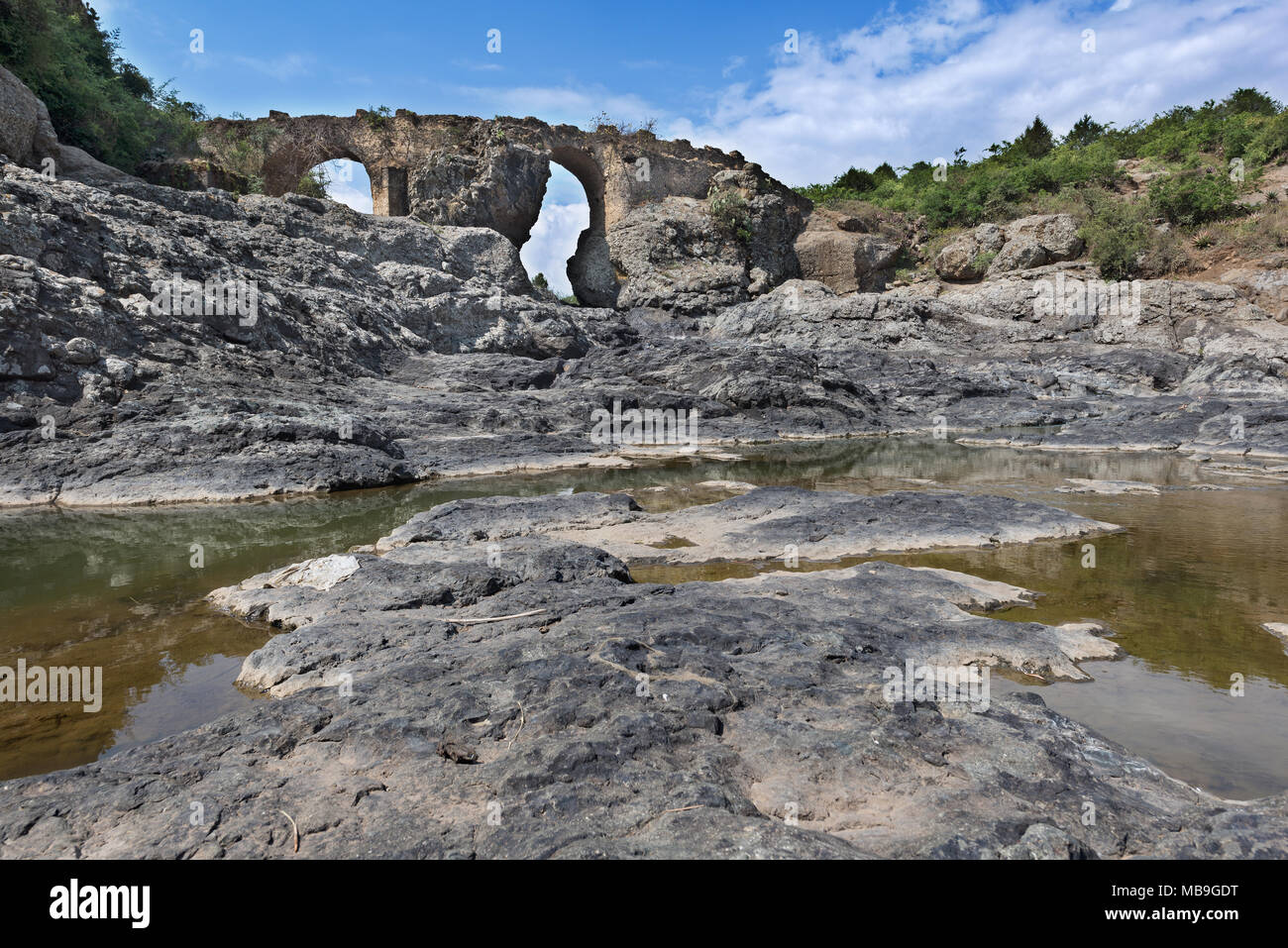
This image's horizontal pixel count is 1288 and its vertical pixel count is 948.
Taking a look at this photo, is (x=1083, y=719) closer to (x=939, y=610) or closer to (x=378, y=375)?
(x=939, y=610)

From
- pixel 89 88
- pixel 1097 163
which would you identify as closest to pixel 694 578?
pixel 89 88

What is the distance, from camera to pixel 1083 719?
14.0 ft

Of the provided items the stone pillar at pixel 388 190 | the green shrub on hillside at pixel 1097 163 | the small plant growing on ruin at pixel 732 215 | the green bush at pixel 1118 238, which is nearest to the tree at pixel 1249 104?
the green shrub on hillside at pixel 1097 163

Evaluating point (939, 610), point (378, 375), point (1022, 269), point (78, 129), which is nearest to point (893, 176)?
point (1022, 269)

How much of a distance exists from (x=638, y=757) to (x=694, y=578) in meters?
4.13

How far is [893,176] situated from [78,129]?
42.2 m

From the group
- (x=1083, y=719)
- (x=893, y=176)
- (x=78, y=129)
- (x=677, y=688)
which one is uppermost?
(x=893, y=176)

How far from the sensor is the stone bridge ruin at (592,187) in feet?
98.9

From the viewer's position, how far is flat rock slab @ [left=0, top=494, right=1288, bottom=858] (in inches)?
108

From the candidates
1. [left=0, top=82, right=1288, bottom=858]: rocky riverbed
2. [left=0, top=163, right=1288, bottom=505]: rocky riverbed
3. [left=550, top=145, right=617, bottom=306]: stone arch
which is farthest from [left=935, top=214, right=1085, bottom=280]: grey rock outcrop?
[left=550, top=145, right=617, bottom=306]: stone arch

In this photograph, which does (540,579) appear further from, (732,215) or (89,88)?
(732,215)

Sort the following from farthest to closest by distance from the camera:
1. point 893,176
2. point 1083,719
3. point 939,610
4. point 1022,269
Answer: point 893,176 < point 1022,269 < point 939,610 < point 1083,719

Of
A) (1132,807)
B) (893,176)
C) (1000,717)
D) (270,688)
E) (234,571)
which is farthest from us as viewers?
(893,176)

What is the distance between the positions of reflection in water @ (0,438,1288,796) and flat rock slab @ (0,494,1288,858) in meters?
0.59
